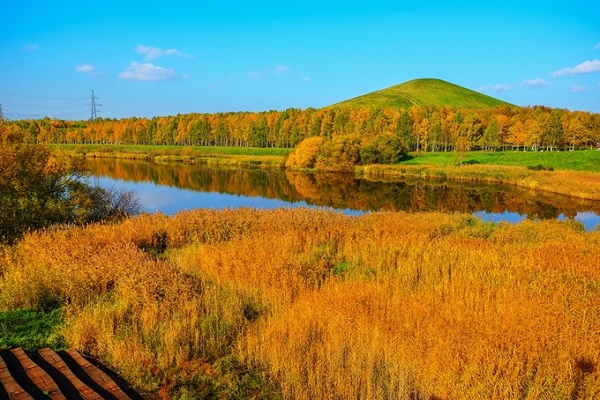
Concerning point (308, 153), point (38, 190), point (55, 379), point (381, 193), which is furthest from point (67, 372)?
point (308, 153)

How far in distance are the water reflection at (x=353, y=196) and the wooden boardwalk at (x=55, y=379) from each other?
2406 cm

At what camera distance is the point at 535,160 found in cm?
6931

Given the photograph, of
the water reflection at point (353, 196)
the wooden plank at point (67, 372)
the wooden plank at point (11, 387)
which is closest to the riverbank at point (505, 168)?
the water reflection at point (353, 196)

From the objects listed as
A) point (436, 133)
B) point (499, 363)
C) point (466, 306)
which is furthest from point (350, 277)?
point (436, 133)

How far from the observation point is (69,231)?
15.1m

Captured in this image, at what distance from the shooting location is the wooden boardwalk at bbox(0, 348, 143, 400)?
19.2ft

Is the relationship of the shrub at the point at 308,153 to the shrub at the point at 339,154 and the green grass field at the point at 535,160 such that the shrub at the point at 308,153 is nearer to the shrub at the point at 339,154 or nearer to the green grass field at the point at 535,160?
the shrub at the point at 339,154

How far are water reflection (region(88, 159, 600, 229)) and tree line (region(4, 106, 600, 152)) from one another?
976 inches

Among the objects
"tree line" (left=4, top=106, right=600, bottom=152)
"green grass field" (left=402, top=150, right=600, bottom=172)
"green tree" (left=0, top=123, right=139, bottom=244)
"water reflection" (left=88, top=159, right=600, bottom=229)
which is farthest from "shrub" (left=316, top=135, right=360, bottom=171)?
"green tree" (left=0, top=123, right=139, bottom=244)

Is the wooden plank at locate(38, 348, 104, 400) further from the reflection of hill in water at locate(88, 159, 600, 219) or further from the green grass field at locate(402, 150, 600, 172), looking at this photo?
the green grass field at locate(402, 150, 600, 172)

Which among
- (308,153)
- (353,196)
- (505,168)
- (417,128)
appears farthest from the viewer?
(417,128)

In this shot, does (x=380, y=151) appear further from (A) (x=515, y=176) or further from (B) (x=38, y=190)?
(B) (x=38, y=190)

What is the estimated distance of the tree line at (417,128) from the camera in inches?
3610

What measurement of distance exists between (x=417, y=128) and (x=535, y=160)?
3616cm
